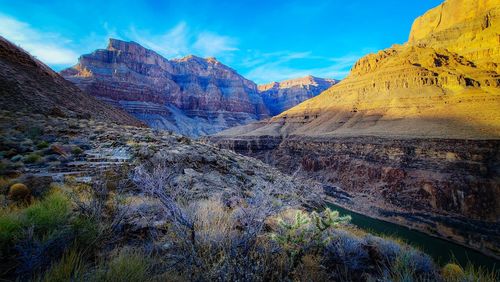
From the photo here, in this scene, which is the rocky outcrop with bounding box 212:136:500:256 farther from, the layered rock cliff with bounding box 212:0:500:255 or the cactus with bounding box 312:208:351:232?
the cactus with bounding box 312:208:351:232

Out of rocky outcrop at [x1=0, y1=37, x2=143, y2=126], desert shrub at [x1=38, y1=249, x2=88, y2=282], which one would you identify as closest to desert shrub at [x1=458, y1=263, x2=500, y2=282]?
desert shrub at [x1=38, y1=249, x2=88, y2=282]

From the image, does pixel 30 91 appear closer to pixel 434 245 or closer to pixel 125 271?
pixel 125 271

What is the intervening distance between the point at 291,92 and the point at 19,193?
6925 inches

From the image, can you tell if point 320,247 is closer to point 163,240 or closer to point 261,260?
point 261,260

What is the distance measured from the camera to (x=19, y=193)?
12.4ft

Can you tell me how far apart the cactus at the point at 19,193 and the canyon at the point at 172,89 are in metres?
84.4

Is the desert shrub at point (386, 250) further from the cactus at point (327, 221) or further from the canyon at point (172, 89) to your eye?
the canyon at point (172, 89)

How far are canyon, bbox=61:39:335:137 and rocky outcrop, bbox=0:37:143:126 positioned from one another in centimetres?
6905

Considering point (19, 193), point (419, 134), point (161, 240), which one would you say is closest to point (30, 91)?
point (19, 193)

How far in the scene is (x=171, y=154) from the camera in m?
7.85

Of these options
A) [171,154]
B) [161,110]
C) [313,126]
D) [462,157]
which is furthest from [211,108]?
[171,154]

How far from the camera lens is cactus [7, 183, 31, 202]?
3.69 m

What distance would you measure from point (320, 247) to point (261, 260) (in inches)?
45.4

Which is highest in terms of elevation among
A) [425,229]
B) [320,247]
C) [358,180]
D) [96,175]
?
[96,175]
